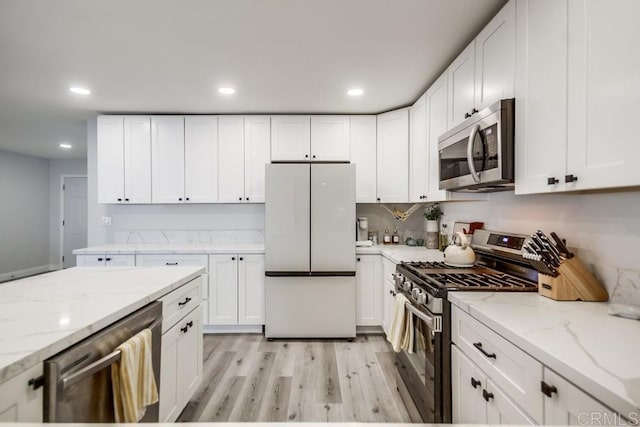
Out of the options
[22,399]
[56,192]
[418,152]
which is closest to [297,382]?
[22,399]

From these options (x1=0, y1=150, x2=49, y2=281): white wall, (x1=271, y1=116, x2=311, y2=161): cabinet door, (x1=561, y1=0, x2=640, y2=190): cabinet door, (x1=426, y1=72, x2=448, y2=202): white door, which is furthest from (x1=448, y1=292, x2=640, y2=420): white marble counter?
(x1=0, y1=150, x2=49, y2=281): white wall

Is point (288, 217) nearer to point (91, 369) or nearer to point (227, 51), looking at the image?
point (227, 51)

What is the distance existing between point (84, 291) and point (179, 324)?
51cm

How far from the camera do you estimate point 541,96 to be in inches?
51.6

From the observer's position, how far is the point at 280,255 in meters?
3.07

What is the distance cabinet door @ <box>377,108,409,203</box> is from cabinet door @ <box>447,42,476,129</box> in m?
0.98

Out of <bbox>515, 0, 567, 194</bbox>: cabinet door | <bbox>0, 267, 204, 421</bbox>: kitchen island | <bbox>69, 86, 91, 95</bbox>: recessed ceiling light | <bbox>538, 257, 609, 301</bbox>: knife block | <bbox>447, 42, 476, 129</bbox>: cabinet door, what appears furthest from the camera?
<bbox>69, 86, 91, 95</bbox>: recessed ceiling light

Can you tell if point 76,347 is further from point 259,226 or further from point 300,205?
point 259,226

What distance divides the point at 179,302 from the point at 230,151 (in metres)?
2.13

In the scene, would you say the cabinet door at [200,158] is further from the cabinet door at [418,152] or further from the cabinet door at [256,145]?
the cabinet door at [418,152]

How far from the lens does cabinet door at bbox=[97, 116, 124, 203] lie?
3.43 meters

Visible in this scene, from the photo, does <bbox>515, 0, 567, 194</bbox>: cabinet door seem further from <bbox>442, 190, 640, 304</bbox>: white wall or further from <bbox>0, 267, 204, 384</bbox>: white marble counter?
<bbox>0, 267, 204, 384</bbox>: white marble counter

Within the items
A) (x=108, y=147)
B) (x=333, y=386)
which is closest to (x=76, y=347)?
(x=333, y=386)

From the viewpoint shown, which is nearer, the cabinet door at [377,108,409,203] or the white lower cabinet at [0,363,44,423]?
the white lower cabinet at [0,363,44,423]
